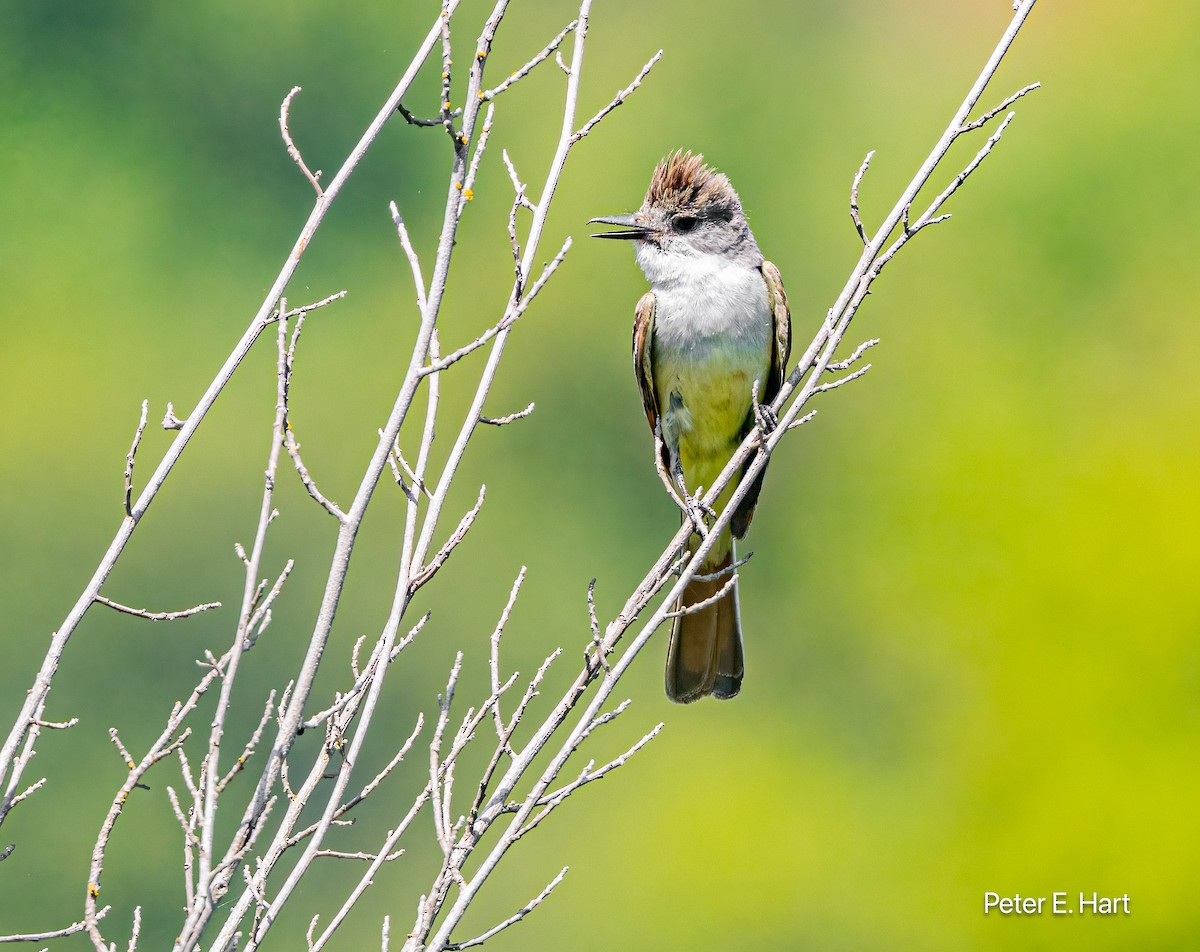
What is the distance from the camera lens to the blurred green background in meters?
19.5

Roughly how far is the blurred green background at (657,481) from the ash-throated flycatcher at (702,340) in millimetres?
11360

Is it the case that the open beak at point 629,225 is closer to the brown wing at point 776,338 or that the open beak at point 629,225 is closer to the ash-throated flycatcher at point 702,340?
the ash-throated flycatcher at point 702,340

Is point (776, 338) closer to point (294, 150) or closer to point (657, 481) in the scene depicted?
point (294, 150)

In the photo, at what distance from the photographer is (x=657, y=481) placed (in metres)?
24.5

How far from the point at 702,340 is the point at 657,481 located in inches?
754

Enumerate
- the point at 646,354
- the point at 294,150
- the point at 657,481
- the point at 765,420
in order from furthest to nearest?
the point at 657,481
the point at 646,354
the point at 765,420
the point at 294,150

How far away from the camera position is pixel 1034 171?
1214 inches

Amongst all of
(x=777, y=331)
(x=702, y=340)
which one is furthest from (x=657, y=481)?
(x=702, y=340)

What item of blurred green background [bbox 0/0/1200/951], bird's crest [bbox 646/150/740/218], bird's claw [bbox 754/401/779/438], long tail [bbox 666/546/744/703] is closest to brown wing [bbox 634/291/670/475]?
bird's crest [bbox 646/150/740/218]

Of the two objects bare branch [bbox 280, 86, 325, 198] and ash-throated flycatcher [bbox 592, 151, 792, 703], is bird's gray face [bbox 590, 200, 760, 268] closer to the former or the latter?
ash-throated flycatcher [bbox 592, 151, 792, 703]

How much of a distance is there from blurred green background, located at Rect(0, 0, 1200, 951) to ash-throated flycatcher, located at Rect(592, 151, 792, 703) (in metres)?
11.4

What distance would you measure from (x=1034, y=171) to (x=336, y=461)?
14.7 m

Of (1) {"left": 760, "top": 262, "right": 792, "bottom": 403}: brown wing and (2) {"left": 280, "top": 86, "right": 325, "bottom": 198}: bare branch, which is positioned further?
(1) {"left": 760, "top": 262, "right": 792, "bottom": 403}: brown wing

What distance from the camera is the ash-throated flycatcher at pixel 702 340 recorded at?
17.5 ft
